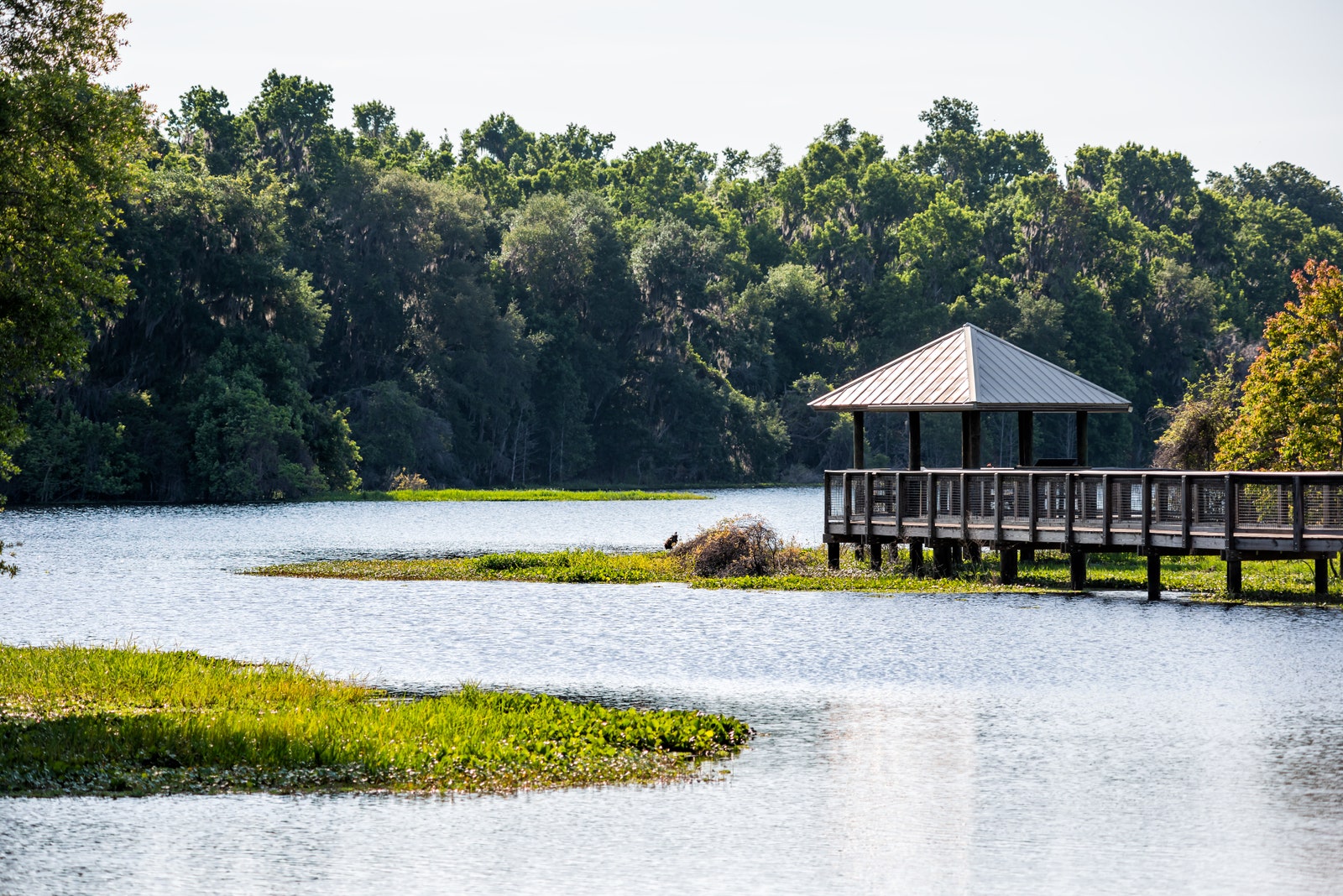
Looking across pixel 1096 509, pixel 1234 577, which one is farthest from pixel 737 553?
pixel 1234 577

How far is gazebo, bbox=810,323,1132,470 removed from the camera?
3794 centimetres

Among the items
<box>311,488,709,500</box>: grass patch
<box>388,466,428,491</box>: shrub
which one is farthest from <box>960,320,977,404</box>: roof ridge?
<box>388,466,428,491</box>: shrub

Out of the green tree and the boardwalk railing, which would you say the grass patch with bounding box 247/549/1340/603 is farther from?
the green tree

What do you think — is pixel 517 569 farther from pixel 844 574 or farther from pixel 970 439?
pixel 970 439

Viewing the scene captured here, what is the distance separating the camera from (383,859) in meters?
13.1

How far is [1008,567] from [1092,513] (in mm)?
3058

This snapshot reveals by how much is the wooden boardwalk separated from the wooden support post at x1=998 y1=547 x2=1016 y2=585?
0.04m

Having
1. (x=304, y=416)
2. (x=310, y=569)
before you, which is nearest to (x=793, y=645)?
(x=310, y=569)

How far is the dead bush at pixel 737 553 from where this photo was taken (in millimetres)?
38281

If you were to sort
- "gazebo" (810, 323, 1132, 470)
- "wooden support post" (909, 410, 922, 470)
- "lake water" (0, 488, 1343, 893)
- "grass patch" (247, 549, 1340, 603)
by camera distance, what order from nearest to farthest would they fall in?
"lake water" (0, 488, 1343, 893)
"grass patch" (247, 549, 1340, 603)
"gazebo" (810, 323, 1132, 470)
"wooden support post" (909, 410, 922, 470)

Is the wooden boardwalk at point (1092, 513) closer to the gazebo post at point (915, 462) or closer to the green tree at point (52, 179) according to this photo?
the gazebo post at point (915, 462)

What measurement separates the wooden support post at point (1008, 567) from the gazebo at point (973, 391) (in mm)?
3012

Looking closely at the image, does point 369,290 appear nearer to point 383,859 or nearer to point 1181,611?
point 1181,611

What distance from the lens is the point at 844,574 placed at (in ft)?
124
